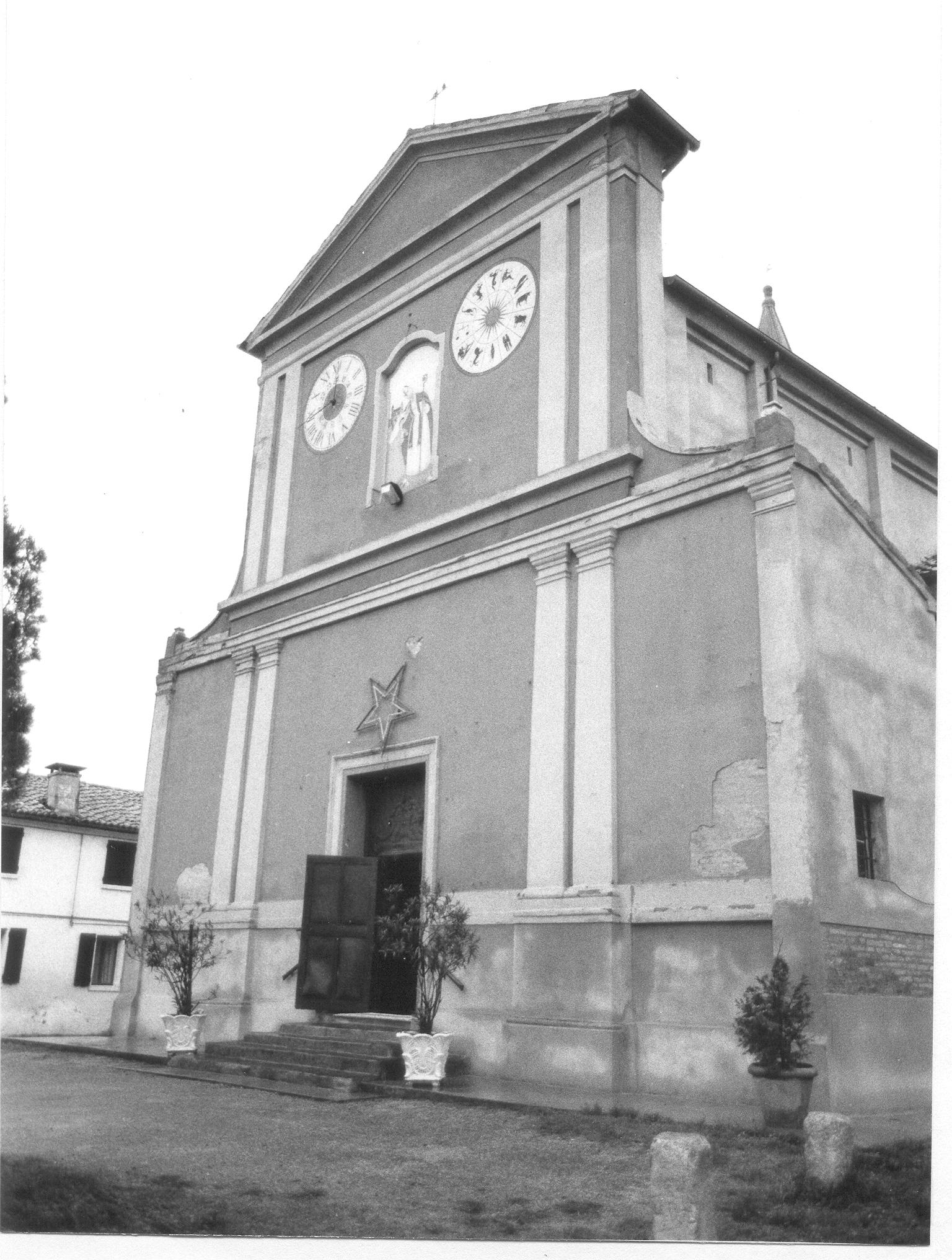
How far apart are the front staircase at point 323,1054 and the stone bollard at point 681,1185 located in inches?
182

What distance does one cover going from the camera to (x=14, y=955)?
19625 mm

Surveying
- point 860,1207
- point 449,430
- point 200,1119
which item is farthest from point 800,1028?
point 449,430

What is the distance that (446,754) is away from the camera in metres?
11.8

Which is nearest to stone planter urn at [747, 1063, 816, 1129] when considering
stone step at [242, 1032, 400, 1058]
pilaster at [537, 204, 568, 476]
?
stone step at [242, 1032, 400, 1058]

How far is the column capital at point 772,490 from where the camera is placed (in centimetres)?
946

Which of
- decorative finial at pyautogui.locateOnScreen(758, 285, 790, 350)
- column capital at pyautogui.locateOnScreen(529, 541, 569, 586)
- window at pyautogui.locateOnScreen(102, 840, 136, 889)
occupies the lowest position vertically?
window at pyautogui.locateOnScreen(102, 840, 136, 889)

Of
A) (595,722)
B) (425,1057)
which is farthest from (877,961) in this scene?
(425,1057)

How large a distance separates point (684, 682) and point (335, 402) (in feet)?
23.9

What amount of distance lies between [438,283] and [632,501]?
4.83 metres

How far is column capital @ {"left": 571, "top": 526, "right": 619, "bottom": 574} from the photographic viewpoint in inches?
428

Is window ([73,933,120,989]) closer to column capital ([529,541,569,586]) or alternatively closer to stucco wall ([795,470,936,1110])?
column capital ([529,541,569,586])

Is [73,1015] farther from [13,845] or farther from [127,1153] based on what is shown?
[127,1153]

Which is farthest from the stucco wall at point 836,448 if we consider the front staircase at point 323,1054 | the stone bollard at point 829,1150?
the stone bollard at point 829,1150

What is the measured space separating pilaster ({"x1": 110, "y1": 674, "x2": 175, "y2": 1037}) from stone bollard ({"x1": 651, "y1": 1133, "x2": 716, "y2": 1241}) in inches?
411
